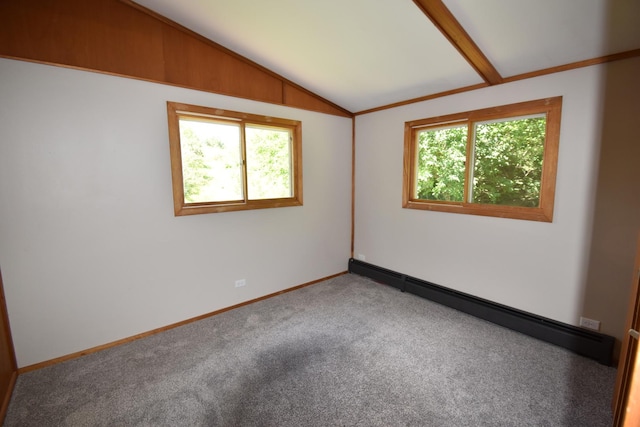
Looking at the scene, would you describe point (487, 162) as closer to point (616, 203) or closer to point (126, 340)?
point (616, 203)

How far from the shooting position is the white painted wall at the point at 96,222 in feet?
6.31

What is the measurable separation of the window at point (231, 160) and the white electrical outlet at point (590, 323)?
2938mm

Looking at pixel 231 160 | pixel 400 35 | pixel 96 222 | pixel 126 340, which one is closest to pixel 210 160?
pixel 231 160

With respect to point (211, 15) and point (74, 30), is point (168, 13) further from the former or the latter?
point (74, 30)

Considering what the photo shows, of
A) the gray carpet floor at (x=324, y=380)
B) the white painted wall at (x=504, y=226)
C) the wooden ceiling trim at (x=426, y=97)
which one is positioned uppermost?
the wooden ceiling trim at (x=426, y=97)

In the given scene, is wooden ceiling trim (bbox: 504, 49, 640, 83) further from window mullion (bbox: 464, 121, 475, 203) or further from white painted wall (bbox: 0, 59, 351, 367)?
white painted wall (bbox: 0, 59, 351, 367)

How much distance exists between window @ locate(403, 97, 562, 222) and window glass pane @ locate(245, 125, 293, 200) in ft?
4.98

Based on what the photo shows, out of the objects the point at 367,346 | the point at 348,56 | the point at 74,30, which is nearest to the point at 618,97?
the point at 348,56

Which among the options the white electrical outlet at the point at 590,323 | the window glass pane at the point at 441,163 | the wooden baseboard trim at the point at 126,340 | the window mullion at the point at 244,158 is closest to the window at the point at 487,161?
the window glass pane at the point at 441,163

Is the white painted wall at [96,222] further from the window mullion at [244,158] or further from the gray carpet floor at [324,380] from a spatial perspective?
the gray carpet floor at [324,380]

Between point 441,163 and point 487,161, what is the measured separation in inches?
19.6

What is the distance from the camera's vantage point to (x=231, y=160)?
115 inches

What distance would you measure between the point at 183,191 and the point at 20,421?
1818 millimetres

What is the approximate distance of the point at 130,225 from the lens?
2336 millimetres
